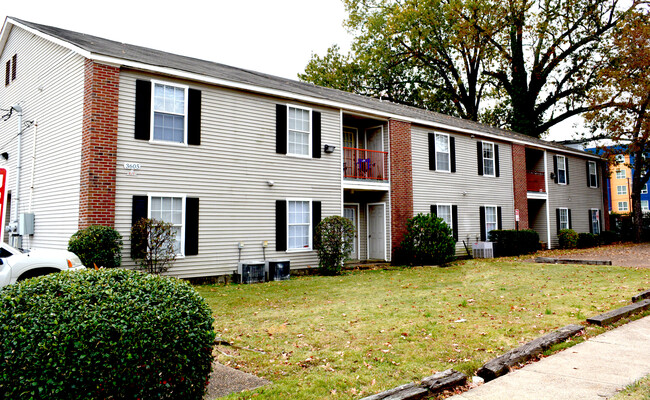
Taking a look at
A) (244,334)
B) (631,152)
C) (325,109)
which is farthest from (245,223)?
(631,152)

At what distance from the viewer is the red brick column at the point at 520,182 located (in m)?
23.5

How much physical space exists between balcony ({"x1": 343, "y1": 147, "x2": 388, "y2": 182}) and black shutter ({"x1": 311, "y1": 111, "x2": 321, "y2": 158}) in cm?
241

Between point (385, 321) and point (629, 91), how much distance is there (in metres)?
26.3

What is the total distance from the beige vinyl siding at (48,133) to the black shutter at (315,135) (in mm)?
7117

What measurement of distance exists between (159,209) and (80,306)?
29.3 feet

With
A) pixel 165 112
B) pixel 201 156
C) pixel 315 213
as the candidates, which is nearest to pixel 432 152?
pixel 315 213

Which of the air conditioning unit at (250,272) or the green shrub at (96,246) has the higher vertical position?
the green shrub at (96,246)

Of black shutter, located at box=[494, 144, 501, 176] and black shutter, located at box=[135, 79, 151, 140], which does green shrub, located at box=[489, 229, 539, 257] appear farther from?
black shutter, located at box=[135, 79, 151, 140]

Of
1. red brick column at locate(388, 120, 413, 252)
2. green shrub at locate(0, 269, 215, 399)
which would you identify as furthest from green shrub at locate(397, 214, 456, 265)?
green shrub at locate(0, 269, 215, 399)

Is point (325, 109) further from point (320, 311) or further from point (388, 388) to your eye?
point (388, 388)

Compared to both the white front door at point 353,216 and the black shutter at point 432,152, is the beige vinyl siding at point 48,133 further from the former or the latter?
the black shutter at point 432,152

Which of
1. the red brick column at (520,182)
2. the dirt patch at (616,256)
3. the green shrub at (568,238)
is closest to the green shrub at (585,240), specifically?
the green shrub at (568,238)

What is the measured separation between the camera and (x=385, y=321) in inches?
289

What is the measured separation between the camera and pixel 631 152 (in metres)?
27.3
